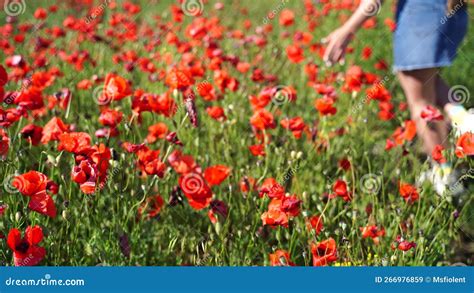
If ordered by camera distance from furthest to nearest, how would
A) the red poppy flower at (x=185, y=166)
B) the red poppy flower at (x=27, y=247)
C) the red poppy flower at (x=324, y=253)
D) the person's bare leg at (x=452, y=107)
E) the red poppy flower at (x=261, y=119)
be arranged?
the person's bare leg at (x=452, y=107), the red poppy flower at (x=261, y=119), the red poppy flower at (x=185, y=166), the red poppy flower at (x=324, y=253), the red poppy flower at (x=27, y=247)

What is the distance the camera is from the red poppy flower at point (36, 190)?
149 centimetres

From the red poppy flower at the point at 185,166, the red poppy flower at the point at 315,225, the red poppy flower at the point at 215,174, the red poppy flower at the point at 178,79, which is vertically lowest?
the red poppy flower at the point at 315,225

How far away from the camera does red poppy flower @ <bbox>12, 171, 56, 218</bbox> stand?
1487 mm

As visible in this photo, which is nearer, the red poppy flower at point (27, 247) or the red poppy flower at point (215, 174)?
the red poppy flower at point (27, 247)

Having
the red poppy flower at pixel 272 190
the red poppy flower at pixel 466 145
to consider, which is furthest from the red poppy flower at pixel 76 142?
the red poppy flower at pixel 466 145

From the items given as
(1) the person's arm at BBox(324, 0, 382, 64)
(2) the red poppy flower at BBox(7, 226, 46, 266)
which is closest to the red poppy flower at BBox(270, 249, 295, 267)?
(2) the red poppy flower at BBox(7, 226, 46, 266)

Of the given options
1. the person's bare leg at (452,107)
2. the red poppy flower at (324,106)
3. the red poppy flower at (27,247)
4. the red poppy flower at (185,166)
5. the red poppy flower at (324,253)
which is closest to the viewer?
the red poppy flower at (27,247)

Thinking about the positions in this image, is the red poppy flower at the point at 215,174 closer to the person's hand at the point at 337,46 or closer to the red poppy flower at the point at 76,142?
the red poppy flower at the point at 76,142

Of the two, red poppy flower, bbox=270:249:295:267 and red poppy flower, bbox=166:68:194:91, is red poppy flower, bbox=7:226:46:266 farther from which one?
red poppy flower, bbox=166:68:194:91

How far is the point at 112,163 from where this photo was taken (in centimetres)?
182

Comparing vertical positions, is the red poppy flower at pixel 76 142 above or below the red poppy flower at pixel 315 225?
above

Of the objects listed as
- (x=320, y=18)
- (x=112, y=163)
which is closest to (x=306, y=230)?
(x=112, y=163)

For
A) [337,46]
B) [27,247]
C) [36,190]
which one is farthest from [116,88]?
[337,46]

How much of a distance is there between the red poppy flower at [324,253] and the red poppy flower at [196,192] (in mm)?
334
